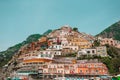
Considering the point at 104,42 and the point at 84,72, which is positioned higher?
the point at 104,42

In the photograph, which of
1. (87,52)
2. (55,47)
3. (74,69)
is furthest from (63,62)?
(55,47)

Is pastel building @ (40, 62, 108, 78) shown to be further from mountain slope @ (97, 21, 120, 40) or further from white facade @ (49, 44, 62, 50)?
mountain slope @ (97, 21, 120, 40)

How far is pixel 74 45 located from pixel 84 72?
19.9 m

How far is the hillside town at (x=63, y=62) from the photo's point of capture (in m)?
74.6

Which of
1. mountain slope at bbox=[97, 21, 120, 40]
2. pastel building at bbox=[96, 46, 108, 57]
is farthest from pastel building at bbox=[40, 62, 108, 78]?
mountain slope at bbox=[97, 21, 120, 40]

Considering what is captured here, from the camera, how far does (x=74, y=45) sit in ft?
306

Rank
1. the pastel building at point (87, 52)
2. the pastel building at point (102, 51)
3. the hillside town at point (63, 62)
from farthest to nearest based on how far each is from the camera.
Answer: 1. the pastel building at point (87, 52)
2. the pastel building at point (102, 51)
3. the hillside town at point (63, 62)

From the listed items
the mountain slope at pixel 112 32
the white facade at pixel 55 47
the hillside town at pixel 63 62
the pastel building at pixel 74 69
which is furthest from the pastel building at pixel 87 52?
the mountain slope at pixel 112 32

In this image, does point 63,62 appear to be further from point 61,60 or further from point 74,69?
point 74,69

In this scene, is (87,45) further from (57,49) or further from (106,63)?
(106,63)

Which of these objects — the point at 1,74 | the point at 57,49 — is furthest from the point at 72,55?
the point at 1,74

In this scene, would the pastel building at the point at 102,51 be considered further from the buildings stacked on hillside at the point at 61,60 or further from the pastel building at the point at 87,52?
the pastel building at the point at 87,52

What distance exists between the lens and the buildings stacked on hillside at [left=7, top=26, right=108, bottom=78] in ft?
247

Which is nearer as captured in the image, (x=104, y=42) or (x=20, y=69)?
(x=20, y=69)
